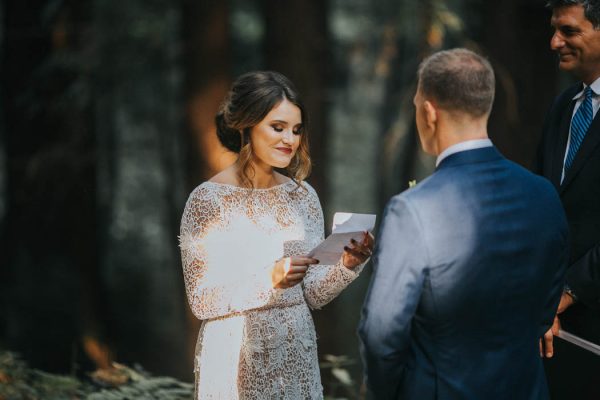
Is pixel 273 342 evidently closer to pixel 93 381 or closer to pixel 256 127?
pixel 256 127

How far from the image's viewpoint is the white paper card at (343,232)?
Answer: 311 cm

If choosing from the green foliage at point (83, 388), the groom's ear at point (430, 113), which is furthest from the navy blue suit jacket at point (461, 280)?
the green foliage at point (83, 388)

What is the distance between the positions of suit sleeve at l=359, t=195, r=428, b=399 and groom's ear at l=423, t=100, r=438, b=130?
0.31 metres

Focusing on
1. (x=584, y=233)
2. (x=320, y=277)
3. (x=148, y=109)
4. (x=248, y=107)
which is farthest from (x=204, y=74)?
(x=148, y=109)

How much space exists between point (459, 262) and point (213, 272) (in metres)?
1.32

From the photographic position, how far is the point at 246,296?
3367 mm

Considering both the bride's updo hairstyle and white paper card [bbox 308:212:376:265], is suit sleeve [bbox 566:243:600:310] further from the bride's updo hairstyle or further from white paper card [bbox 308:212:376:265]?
the bride's updo hairstyle

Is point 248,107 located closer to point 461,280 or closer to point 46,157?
point 461,280

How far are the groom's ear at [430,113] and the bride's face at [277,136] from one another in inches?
42.1

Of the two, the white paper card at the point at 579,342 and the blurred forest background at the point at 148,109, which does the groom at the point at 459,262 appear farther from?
the blurred forest background at the point at 148,109

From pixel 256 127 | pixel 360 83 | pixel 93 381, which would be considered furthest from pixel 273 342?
pixel 360 83

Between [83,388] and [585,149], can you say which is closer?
[585,149]

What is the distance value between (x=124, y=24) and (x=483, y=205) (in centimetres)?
798

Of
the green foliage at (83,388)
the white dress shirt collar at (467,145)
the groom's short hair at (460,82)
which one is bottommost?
the green foliage at (83,388)
